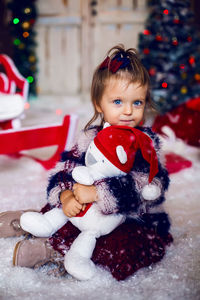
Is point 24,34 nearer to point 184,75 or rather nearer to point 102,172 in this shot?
point 184,75

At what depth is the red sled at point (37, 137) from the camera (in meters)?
1.68

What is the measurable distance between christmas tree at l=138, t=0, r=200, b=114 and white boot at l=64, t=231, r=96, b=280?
2082mm

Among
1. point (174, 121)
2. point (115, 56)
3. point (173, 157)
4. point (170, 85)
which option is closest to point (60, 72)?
point (170, 85)

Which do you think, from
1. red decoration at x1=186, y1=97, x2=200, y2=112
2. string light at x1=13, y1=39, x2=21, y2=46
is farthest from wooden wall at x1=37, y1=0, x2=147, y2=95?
red decoration at x1=186, y1=97, x2=200, y2=112

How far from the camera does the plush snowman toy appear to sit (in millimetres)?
1014

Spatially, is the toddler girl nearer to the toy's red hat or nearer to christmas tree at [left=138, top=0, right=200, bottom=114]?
the toy's red hat

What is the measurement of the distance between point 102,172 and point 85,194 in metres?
0.08

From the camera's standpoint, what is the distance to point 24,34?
385 centimetres

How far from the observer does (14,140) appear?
169 cm

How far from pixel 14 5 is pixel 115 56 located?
3.09 metres

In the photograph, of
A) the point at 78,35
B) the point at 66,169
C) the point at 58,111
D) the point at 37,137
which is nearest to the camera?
the point at 66,169

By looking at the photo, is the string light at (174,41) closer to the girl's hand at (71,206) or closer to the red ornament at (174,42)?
the red ornament at (174,42)

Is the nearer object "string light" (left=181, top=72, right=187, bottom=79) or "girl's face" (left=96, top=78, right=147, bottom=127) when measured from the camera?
"girl's face" (left=96, top=78, right=147, bottom=127)

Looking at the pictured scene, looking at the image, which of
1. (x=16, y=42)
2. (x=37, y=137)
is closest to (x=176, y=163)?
(x=37, y=137)
